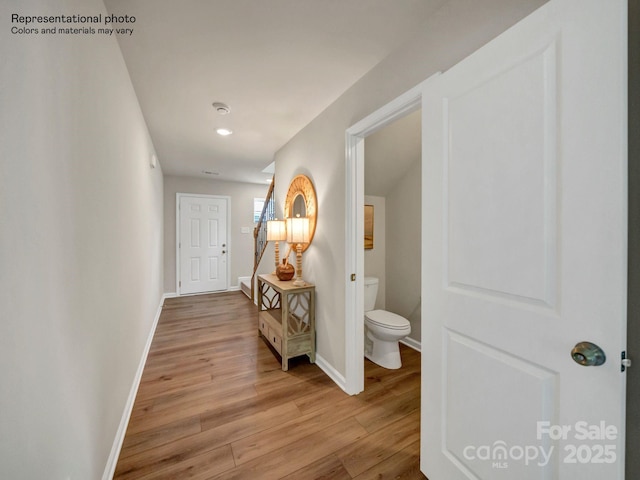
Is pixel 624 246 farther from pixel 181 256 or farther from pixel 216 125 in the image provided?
pixel 181 256

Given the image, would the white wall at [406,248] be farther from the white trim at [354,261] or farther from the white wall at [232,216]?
the white wall at [232,216]

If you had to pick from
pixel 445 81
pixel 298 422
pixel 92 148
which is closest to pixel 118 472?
pixel 298 422

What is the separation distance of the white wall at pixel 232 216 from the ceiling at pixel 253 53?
253 cm

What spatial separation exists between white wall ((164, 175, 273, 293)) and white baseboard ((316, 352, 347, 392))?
361 cm

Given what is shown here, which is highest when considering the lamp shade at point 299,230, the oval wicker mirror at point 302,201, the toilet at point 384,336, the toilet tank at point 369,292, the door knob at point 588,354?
the oval wicker mirror at point 302,201

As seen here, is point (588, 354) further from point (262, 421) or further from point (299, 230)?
point (299, 230)

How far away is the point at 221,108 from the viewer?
2221 mm

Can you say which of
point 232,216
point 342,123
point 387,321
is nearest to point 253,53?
point 342,123

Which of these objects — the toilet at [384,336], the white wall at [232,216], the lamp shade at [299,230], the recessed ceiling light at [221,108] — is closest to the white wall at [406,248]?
the toilet at [384,336]

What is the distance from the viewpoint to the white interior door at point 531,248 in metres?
0.68

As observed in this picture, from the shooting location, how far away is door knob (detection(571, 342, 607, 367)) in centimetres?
69

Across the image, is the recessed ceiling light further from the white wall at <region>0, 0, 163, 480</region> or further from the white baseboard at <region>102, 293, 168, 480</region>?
the white baseboard at <region>102, 293, 168, 480</region>

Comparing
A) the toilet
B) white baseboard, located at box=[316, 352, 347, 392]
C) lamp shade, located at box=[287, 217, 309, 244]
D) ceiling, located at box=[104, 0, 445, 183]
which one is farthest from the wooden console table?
ceiling, located at box=[104, 0, 445, 183]

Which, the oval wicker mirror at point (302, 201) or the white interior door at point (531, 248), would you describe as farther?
the oval wicker mirror at point (302, 201)
